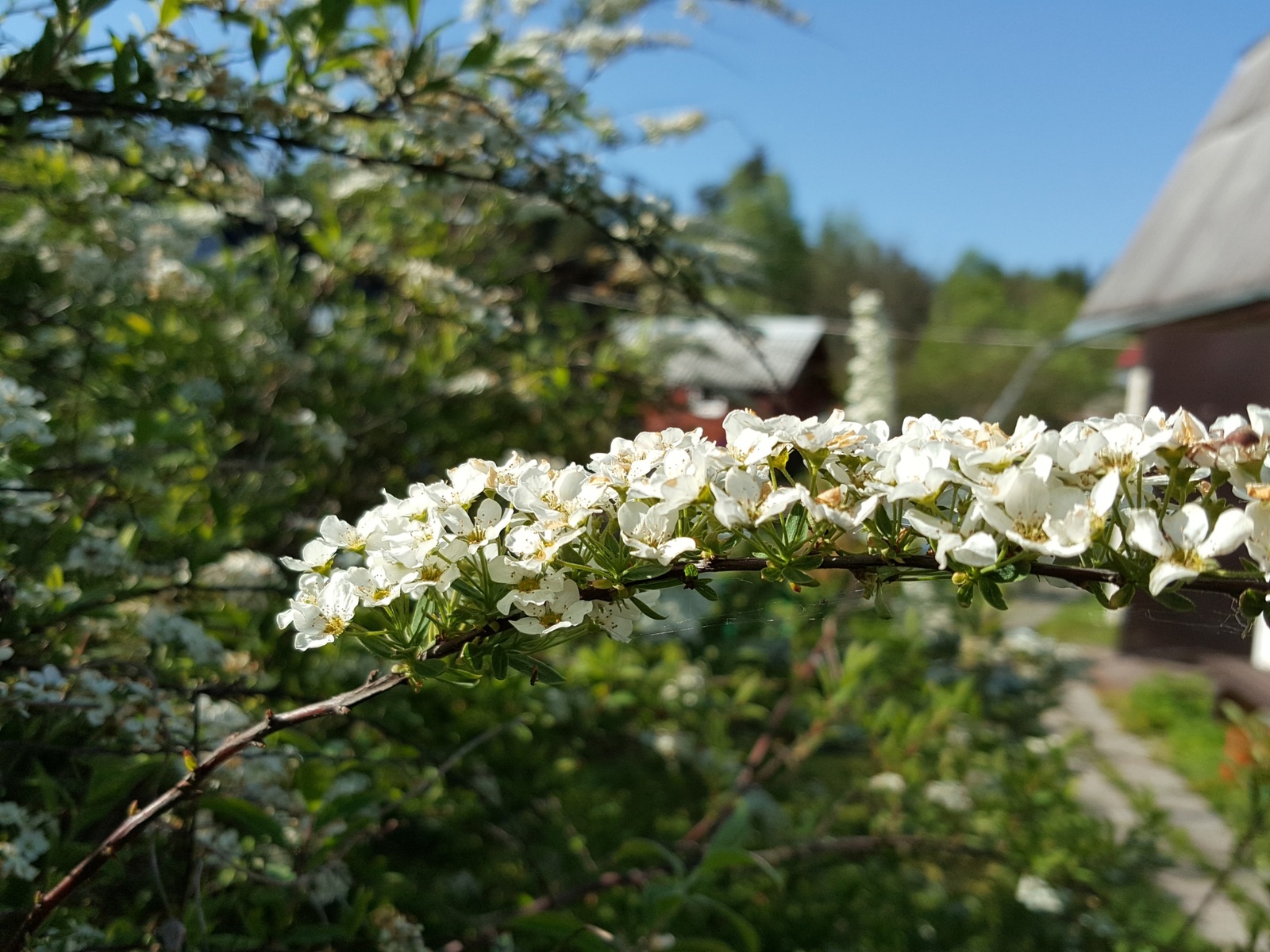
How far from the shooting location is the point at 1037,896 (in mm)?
2082

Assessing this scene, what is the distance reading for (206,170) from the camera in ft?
5.22

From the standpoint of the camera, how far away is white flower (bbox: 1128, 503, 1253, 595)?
0.57 metres

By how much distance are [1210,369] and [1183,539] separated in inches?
157

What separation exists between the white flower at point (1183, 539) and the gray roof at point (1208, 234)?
3.44 meters

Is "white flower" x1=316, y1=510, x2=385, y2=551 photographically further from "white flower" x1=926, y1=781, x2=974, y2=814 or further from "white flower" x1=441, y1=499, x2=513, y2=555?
"white flower" x1=926, y1=781, x2=974, y2=814

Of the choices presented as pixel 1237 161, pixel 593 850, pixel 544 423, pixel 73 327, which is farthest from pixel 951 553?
pixel 1237 161

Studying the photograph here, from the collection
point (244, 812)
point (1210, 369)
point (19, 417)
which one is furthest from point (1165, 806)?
point (19, 417)

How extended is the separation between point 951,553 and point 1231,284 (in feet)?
12.6

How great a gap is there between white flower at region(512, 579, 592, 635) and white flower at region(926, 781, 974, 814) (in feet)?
7.40

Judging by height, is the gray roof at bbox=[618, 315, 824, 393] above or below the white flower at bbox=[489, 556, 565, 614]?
above

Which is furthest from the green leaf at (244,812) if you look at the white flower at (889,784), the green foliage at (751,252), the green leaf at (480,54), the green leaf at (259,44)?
the white flower at (889,784)

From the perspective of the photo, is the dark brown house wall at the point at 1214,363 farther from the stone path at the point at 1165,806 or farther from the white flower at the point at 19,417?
the white flower at the point at 19,417

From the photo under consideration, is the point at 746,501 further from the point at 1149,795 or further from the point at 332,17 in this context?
the point at 1149,795

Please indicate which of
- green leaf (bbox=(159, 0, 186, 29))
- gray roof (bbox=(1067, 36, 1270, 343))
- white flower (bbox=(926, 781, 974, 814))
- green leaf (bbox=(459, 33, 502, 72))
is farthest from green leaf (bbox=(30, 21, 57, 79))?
gray roof (bbox=(1067, 36, 1270, 343))
